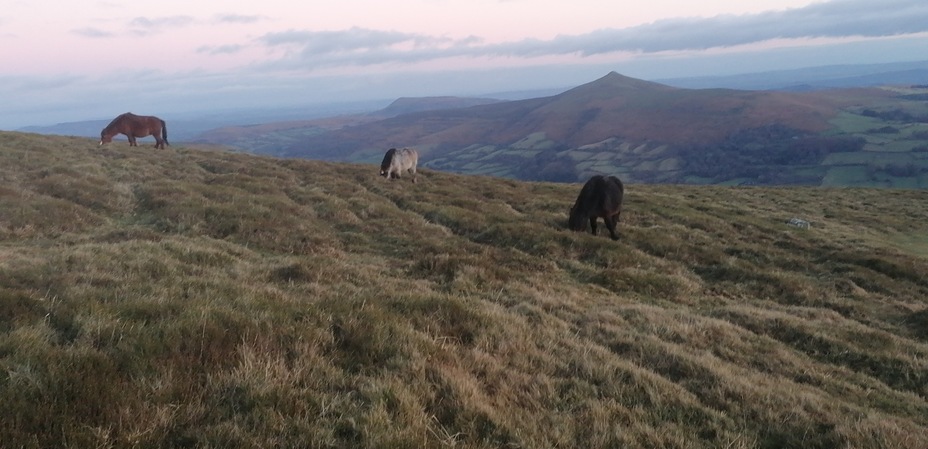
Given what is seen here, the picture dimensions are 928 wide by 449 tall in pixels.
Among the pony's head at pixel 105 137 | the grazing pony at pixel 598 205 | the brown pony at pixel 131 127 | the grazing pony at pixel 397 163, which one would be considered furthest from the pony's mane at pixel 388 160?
the pony's head at pixel 105 137

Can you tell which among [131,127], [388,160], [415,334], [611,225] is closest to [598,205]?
[611,225]

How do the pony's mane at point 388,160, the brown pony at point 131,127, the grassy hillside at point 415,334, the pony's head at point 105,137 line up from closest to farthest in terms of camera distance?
the grassy hillside at point 415,334
the pony's mane at point 388,160
the pony's head at point 105,137
the brown pony at point 131,127

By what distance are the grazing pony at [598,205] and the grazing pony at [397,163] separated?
12.9 metres

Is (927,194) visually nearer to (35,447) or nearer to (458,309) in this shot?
(458,309)

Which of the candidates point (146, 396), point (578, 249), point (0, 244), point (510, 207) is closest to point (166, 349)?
point (146, 396)

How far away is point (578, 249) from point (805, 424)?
11459mm

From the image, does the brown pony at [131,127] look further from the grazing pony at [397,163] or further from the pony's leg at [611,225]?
the pony's leg at [611,225]

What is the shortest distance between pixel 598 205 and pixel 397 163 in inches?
567

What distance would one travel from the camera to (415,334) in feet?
20.5

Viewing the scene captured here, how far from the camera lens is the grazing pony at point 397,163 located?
2961 cm

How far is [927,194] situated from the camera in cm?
4488

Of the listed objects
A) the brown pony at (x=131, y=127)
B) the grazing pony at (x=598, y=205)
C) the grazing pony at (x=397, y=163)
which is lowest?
the grazing pony at (x=598, y=205)

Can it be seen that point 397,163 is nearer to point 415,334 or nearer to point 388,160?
point 388,160

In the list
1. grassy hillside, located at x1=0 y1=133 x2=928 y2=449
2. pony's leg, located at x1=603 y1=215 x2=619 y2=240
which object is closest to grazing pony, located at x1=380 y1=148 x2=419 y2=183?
grassy hillside, located at x1=0 y1=133 x2=928 y2=449
